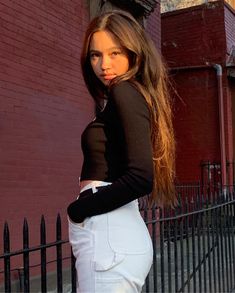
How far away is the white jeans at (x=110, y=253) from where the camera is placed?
1860 mm

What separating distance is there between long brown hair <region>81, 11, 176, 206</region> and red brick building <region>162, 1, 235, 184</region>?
11199mm

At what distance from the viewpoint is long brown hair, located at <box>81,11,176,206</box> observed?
2031mm

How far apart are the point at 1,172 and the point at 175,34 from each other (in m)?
9.32

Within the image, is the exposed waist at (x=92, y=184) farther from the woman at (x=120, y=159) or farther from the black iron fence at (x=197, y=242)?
the black iron fence at (x=197, y=242)

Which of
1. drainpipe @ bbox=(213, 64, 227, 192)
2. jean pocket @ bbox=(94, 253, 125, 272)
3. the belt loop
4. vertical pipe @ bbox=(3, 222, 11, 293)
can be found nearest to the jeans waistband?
the belt loop

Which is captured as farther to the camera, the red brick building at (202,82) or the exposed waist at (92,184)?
the red brick building at (202,82)

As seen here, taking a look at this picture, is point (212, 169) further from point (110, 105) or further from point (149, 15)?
point (110, 105)

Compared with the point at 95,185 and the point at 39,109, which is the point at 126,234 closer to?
the point at 95,185

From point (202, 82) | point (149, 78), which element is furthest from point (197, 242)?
point (202, 82)

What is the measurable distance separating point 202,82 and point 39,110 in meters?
7.90

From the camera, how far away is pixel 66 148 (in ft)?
23.7

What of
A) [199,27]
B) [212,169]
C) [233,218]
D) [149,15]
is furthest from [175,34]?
[233,218]

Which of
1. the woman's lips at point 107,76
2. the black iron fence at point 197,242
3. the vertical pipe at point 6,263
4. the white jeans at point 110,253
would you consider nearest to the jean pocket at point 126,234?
the white jeans at point 110,253

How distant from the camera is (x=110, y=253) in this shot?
1.86 m
